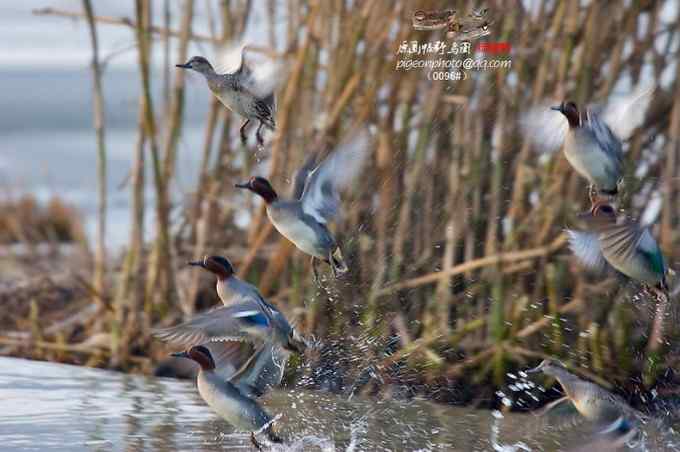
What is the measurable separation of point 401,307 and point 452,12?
2.90ft

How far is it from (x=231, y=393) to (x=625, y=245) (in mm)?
848

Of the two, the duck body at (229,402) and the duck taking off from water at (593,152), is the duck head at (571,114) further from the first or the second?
the duck body at (229,402)

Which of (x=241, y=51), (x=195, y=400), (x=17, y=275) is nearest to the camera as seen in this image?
(x=241, y=51)

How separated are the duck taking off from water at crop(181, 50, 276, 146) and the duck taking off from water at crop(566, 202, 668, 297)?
0.70 metres

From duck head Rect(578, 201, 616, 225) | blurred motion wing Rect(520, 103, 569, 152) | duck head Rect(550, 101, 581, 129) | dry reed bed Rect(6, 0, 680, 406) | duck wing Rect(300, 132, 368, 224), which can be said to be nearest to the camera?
duck head Rect(578, 201, 616, 225)

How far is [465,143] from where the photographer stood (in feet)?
11.7

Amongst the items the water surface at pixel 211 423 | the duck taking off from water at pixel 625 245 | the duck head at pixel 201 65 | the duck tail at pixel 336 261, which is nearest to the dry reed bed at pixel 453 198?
the water surface at pixel 211 423

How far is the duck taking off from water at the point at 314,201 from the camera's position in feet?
8.29

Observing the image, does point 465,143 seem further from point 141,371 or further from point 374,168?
point 141,371

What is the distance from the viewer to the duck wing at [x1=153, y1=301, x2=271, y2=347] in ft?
7.14

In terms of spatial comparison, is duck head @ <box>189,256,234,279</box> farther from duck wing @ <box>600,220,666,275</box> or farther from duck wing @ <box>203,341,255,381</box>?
duck wing @ <box>600,220,666,275</box>

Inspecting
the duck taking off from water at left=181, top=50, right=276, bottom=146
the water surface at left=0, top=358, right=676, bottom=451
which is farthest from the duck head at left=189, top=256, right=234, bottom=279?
the water surface at left=0, top=358, right=676, bottom=451

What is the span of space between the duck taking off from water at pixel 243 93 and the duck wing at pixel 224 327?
1.23 ft

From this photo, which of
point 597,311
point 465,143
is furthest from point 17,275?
point 597,311
